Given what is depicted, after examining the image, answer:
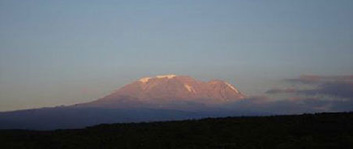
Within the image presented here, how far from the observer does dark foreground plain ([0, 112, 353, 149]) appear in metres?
42.0

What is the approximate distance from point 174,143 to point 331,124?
17247mm

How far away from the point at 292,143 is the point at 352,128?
345 inches

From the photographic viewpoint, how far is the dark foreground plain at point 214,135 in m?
42.0

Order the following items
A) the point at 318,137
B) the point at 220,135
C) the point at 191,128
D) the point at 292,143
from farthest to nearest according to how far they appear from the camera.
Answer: the point at 191,128 → the point at 220,135 → the point at 318,137 → the point at 292,143

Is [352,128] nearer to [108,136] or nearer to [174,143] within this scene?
[174,143]

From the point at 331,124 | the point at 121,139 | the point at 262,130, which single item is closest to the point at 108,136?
the point at 121,139

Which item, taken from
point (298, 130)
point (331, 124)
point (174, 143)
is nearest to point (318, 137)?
point (298, 130)

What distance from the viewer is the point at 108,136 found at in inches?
1908

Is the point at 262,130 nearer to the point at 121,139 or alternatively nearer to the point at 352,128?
the point at 352,128

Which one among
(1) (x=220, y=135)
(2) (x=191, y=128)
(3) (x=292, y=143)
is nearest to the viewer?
(3) (x=292, y=143)

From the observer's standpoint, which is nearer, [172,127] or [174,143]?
[174,143]

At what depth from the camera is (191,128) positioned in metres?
51.8

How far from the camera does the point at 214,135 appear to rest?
46781 millimetres

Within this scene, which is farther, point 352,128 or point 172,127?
point 172,127
